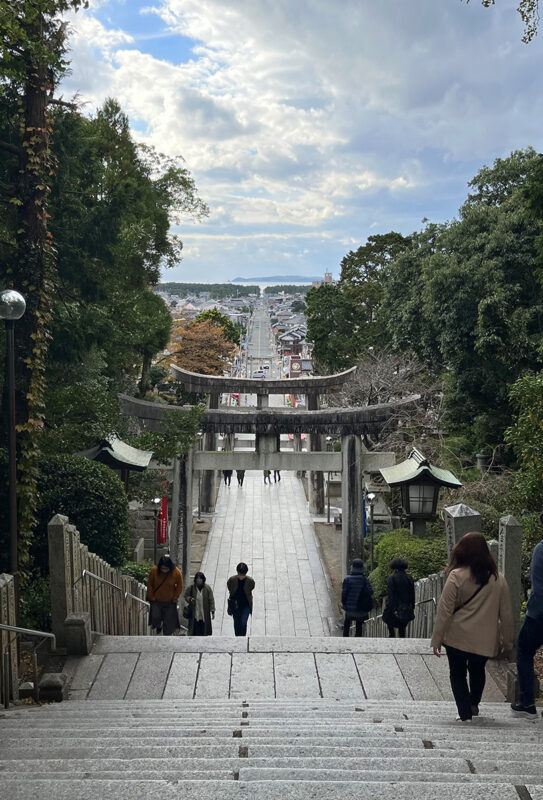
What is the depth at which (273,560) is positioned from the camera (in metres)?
21.5

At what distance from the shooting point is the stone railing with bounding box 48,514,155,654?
23.7 ft

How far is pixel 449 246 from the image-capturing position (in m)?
24.2

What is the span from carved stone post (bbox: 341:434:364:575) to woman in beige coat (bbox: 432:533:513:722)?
Result: 13.0m

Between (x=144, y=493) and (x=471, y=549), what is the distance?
13.5 metres

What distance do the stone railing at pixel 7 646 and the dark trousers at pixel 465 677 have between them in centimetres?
330

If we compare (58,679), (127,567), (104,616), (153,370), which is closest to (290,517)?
(153,370)

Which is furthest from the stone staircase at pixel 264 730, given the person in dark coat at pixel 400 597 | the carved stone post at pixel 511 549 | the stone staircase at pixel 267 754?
the person in dark coat at pixel 400 597

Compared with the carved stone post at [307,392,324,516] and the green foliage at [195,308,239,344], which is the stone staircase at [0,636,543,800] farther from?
the green foliage at [195,308,239,344]

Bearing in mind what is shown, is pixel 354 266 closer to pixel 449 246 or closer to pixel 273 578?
pixel 449 246

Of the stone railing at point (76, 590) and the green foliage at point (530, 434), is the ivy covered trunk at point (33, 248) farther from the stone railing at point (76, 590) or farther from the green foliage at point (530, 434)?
the green foliage at point (530, 434)

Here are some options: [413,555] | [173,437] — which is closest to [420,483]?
[413,555]

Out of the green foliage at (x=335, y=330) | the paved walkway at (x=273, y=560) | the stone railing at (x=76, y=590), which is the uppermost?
the green foliage at (x=335, y=330)

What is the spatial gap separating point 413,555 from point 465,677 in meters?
7.32

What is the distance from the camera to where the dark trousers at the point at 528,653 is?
520cm
